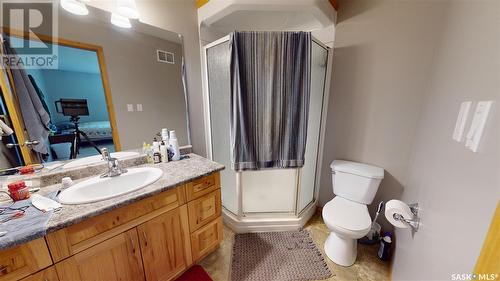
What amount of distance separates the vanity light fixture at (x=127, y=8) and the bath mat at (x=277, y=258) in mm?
1990

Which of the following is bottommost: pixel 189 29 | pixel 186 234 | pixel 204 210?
pixel 186 234

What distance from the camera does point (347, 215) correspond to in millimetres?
1367

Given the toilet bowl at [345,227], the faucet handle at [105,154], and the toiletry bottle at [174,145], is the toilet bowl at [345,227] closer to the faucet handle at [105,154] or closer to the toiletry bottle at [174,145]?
the toiletry bottle at [174,145]

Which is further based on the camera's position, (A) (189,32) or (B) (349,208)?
(A) (189,32)

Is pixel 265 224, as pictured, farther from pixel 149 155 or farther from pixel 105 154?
pixel 105 154

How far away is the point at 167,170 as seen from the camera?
4.12 feet

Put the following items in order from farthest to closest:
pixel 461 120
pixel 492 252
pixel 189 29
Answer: pixel 189 29, pixel 461 120, pixel 492 252

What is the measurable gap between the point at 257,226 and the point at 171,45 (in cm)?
183

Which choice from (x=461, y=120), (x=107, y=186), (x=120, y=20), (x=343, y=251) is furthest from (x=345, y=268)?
(x=120, y=20)

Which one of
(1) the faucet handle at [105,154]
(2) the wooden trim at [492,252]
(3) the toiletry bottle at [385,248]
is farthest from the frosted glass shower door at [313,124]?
(1) the faucet handle at [105,154]

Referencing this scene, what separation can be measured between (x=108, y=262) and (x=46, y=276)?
8.4 inches

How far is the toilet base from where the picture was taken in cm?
137

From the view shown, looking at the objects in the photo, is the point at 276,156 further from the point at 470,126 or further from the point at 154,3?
the point at 154,3

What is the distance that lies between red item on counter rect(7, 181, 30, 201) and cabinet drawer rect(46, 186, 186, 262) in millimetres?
414
